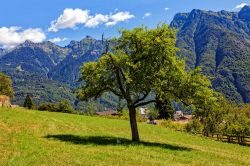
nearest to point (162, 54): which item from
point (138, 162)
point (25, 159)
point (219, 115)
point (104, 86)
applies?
point (104, 86)

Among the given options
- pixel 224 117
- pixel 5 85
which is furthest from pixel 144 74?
pixel 5 85

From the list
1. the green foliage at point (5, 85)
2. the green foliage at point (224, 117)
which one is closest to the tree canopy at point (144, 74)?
the green foliage at point (224, 117)

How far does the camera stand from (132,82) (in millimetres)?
41719

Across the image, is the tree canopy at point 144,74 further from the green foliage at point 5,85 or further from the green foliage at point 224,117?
the green foliage at point 5,85

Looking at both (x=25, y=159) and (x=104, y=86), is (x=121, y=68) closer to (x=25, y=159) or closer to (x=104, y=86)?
(x=104, y=86)

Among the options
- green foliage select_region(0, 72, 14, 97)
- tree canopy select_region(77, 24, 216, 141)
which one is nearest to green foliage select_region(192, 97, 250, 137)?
green foliage select_region(0, 72, 14, 97)

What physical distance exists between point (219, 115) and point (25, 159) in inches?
4625

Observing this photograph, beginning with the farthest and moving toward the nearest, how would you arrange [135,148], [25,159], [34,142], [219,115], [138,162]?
[219,115], [135,148], [34,142], [138,162], [25,159]

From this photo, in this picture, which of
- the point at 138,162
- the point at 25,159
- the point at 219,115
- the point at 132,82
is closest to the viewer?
the point at 25,159

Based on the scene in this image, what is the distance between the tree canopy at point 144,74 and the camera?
41812mm

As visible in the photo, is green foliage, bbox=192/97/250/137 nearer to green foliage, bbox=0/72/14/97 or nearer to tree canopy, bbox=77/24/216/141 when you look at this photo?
green foliage, bbox=0/72/14/97

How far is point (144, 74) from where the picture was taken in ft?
136

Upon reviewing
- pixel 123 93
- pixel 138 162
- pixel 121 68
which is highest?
pixel 121 68

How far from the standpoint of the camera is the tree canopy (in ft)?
137
